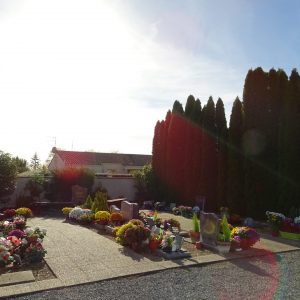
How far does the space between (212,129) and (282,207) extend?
21.5ft

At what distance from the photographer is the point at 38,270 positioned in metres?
8.12

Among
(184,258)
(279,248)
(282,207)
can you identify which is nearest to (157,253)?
(184,258)

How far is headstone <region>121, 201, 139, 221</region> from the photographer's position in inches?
557

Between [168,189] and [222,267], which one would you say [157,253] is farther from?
[168,189]

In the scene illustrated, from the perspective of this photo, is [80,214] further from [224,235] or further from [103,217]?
[224,235]

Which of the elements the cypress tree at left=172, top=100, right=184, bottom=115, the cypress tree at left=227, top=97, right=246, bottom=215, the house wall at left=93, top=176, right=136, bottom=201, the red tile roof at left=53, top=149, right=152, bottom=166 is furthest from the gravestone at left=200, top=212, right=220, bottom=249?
the red tile roof at left=53, top=149, right=152, bottom=166

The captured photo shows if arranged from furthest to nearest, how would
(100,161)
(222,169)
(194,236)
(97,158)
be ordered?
(97,158) → (100,161) → (222,169) → (194,236)

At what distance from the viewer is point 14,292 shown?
21.5ft

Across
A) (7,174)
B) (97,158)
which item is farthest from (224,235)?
(97,158)

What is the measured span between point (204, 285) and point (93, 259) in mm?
3056

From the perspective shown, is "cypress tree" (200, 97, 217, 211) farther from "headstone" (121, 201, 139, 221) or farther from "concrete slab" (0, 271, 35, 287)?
"concrete slab" (0, 271, 35, 287)

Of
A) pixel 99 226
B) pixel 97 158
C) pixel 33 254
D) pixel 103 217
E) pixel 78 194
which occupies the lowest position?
pixel 99 226

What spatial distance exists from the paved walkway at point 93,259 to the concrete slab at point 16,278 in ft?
0.73

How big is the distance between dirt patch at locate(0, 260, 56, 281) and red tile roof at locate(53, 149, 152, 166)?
3258 centimetres
